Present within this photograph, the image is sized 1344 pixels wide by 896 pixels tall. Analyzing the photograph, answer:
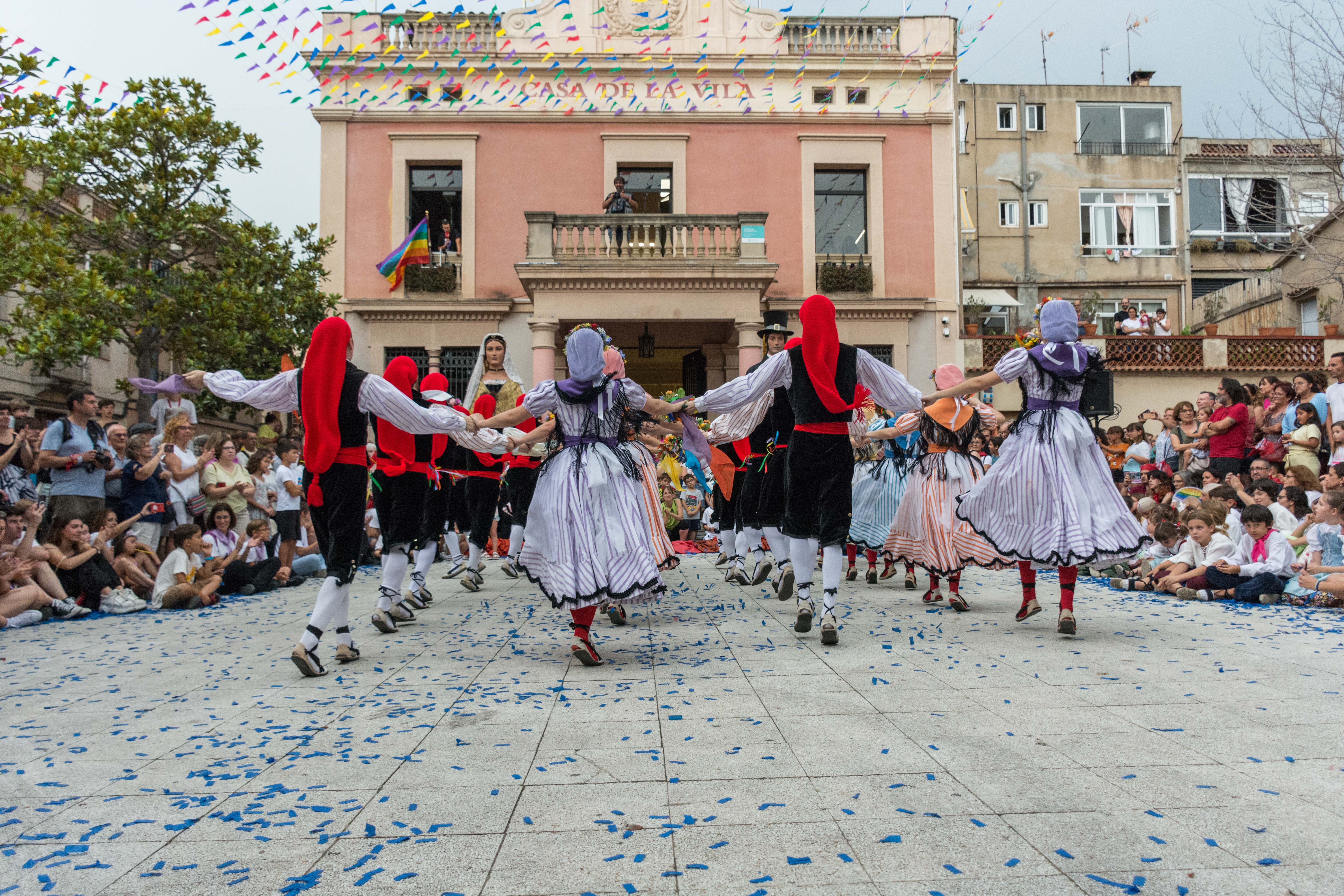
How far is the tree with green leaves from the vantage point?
1489 cm

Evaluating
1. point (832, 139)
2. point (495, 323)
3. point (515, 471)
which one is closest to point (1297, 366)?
point (832, 139)

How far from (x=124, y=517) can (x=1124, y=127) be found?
32197 mm

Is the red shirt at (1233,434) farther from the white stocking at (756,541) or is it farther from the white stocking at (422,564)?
the white stocking at (422,564)

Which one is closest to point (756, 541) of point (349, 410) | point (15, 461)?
point (349, 410)

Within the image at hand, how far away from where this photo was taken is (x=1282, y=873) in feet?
8.04

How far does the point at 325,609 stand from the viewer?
5410 millimetres

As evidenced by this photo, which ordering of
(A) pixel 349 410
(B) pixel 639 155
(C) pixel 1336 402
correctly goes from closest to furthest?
(A) pixel 349 410 < (C) pixel 1336 402 < (B) pixel 639 155

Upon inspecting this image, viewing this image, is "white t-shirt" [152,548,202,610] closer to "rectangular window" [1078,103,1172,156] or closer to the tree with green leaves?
the tree with green leaves

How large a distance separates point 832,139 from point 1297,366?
11.1 metres

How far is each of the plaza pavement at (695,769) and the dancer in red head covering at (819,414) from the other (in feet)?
1.98

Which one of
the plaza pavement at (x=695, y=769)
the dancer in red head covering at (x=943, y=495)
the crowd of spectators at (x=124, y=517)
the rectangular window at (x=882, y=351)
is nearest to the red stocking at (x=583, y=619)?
the plaza pavement at (x=695, y=769)

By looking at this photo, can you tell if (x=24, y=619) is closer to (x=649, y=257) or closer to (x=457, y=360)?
(x=649, y=257)

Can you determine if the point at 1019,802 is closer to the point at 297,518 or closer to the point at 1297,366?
the point at 297,518

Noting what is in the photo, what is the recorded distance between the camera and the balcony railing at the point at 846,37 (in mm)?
20531
